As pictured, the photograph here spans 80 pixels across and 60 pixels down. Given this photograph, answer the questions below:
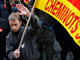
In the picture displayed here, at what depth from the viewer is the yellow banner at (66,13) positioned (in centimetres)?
234

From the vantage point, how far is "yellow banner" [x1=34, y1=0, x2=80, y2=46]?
7.68ft

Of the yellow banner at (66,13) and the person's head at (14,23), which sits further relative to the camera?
the person's head at (14,23)

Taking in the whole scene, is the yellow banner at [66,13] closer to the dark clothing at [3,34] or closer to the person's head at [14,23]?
the person's head at [14,23]

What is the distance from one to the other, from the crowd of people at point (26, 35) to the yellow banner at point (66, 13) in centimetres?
28

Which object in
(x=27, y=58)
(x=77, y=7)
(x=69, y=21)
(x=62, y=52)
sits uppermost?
(x=77, y=7)

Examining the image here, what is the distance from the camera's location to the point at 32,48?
286 cm

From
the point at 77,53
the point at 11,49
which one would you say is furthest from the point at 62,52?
the point at 11,49

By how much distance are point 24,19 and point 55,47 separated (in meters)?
0.76

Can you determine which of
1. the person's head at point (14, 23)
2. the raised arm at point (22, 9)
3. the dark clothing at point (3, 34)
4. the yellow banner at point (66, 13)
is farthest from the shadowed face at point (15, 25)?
the dark clothing at point (3, 34)

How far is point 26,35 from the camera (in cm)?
283

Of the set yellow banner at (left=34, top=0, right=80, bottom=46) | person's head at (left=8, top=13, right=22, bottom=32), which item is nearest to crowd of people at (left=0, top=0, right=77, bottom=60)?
person's head at (left=8, top=13, right=22, bottom=32)

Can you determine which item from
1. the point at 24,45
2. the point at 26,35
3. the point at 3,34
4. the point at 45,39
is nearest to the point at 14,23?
the point at 26,35

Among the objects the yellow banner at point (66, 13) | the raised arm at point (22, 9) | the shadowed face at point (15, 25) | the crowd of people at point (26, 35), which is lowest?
the crowd of people at point (26, 35)

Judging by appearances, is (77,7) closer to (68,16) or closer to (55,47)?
(68,16)
